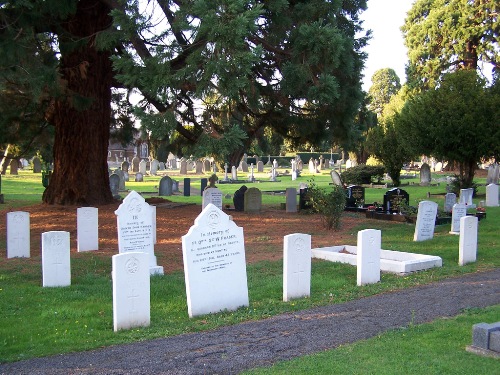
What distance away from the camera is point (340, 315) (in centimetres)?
721

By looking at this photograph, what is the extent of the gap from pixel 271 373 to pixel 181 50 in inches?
353

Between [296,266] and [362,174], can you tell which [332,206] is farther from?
[362,174]

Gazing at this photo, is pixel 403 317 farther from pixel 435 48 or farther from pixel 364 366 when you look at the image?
pixel 435 48

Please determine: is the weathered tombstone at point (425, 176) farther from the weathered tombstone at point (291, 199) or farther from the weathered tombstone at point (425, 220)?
the weathered tombstone at point (425, 220)

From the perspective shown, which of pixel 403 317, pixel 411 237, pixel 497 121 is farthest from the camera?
pixel 497 121

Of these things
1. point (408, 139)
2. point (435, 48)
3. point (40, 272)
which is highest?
point (435, 48)

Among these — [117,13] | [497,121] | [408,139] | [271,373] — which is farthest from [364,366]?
[408,139]

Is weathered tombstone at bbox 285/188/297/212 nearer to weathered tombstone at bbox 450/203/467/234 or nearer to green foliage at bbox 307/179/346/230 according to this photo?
green foliage at bbox 307/179/346/230

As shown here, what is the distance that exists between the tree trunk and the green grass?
5.35 meters

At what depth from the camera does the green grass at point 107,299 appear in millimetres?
→ 6266

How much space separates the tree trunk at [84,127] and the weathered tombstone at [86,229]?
5.45 metres

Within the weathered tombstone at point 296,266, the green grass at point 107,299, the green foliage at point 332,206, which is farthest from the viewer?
the green foliage at point 332,206

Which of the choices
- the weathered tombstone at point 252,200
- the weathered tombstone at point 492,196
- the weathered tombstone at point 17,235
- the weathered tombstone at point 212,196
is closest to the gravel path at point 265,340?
the weathered tombstone at point 17,235

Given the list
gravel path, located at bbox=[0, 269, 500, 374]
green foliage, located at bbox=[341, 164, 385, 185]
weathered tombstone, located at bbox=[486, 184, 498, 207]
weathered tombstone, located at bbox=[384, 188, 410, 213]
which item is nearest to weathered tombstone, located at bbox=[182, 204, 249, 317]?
gravel path, located at bbox=[0, 269, 500, 374]
